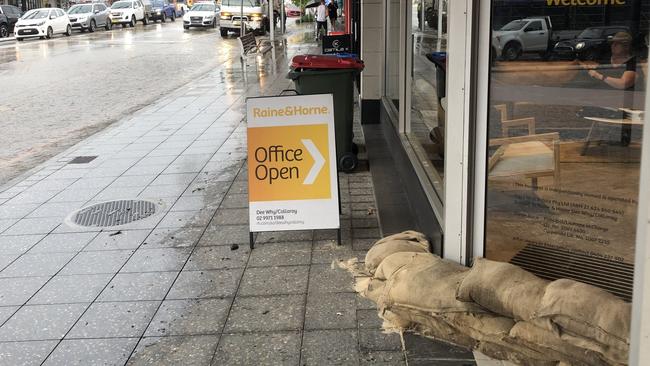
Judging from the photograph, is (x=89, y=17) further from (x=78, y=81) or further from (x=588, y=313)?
(x=588, y=313)

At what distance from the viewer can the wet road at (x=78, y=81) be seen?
10562 mm

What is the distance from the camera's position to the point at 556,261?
398 cm

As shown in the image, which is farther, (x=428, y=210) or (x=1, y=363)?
(x=428, y=210)

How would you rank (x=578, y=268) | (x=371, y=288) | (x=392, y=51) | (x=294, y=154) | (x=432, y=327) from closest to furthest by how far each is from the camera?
(x=432, y=327) < (x=578, y=268) < (x=371, y=288) < (x=294, y=154) < (x=392, y=51)

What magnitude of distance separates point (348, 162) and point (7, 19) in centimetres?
3614

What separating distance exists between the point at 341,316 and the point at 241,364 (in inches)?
28.9

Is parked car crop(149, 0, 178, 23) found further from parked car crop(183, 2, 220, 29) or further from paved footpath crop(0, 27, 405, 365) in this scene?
paved footpath crop(0, 27, 405, 365)

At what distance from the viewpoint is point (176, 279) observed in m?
4.55

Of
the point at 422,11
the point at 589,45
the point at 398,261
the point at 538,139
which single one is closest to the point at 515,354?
the point at 398,261

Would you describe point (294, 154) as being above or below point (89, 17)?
below

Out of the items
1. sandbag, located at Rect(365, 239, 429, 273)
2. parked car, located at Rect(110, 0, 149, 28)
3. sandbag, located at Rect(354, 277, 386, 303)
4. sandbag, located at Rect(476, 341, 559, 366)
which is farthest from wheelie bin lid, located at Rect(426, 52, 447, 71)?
parked car, located at Rect(110, 0, 149, 28)

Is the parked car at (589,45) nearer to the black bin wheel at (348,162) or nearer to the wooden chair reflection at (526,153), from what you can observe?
the wooden chair reflection at (526,153)

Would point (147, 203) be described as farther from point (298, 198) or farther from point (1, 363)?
point (1, 363)

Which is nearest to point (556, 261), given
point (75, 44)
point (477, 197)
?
point (477, 197)
